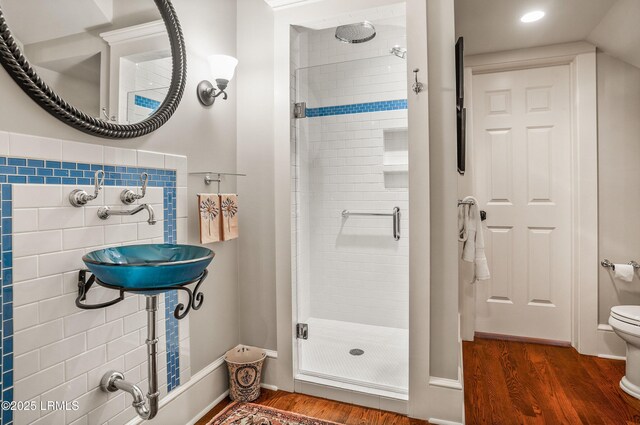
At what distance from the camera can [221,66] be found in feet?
6.34

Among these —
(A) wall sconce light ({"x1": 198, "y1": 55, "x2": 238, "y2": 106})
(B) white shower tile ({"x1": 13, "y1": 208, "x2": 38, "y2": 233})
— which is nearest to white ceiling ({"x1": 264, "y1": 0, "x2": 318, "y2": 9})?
(A) wall sconce light ({"x1": 198, "y1": 55, "x2": 238, "y2": 106})

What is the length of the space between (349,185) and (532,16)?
5.46ft

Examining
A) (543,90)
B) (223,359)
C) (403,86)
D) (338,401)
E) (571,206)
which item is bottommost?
(338,401)

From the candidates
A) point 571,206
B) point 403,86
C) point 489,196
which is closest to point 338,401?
point 403,86

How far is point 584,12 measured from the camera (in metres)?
2.37

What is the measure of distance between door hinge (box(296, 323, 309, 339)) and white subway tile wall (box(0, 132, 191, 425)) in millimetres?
884

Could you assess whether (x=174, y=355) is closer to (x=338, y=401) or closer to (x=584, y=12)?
(x=338, y=401)

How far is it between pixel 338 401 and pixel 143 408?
1.10 m

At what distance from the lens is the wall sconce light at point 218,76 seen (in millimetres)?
1927

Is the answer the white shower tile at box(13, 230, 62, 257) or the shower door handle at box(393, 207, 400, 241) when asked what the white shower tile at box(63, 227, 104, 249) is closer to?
the white shower tile at box(13, 230, 62, 257)

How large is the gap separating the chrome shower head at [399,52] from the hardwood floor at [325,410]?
6.49ft

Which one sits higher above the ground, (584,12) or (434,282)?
(584,12)

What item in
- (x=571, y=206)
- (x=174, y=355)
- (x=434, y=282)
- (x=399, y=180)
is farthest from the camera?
(x=571, y=206)

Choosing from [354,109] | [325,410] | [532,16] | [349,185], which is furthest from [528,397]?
[532,16]
